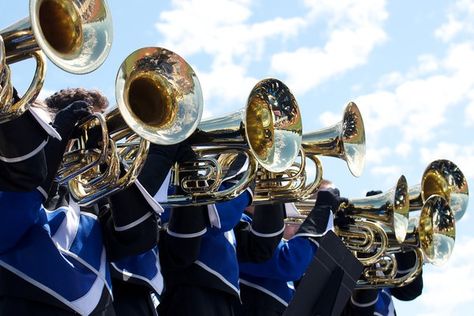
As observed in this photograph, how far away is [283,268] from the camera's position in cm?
571

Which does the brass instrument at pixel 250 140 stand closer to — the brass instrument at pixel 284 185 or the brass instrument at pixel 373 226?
the brass instrument at pixel 284 185

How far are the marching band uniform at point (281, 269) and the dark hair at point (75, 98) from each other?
4.87 feet

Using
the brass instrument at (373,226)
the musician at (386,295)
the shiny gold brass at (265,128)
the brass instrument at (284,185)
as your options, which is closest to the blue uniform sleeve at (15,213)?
the shiny gold brass at (265,128)

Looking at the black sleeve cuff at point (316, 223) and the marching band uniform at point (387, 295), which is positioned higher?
the black sleeve cuff at point (316, 223)

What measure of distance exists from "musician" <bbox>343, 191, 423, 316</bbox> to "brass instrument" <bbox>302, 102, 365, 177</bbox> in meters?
0.98

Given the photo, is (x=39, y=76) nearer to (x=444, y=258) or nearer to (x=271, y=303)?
(x=271, y=303)

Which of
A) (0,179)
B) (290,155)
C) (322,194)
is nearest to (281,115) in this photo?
(290,155)

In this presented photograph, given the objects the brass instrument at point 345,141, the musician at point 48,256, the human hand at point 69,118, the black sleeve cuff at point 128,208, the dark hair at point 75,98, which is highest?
the brass instrument at point 345,141

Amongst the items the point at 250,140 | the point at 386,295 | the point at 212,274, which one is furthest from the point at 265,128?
the point at 386,295

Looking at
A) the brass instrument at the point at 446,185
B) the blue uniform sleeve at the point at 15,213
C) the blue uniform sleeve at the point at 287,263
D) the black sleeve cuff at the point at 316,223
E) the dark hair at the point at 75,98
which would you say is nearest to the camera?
the blue uniform sleeve at the point at 15,213

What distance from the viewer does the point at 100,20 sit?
13.1 feet

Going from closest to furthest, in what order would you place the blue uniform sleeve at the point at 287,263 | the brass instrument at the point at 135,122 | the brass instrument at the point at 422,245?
the brass instrument at the point at 135,122 < the blue uniform sleeve at the point at 287,263 < the brass instrument at the point at 422,245

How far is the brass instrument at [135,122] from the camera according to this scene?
4074 mm

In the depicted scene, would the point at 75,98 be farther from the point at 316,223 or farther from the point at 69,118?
the point at 316,223
